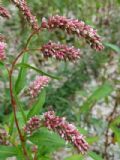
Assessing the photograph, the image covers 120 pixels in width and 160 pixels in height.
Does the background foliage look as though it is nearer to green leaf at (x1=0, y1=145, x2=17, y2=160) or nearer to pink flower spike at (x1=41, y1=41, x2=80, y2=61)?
green leaf at (x1=0, y1=145, x2=17, y2=160)

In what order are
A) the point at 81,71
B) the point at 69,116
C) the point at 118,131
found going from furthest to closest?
the point at 81,71, the point at 69,116, the point at 118,131

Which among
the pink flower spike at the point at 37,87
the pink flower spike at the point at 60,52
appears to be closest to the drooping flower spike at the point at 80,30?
the pink flower spike at the point at 60,52

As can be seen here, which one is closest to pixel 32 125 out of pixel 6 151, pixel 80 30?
pixel 6 151

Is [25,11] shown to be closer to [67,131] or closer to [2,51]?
[2,51]

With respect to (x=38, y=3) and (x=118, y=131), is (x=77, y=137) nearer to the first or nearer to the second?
(x=118, y=131)

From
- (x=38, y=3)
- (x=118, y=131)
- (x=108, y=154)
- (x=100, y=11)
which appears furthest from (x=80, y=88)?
(x=100, y=11)

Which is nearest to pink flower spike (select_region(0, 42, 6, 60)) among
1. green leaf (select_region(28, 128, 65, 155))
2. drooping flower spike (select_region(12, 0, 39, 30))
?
drooping flower spike (select_region(12, 0, 39, 30))
